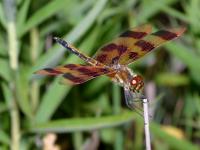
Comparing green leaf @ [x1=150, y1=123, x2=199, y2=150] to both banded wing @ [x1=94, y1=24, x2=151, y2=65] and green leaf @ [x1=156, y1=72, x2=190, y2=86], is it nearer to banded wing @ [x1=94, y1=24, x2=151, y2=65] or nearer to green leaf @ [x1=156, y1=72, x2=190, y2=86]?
green leaf @ [x1=156, y1=72, x2=190, y2=86]

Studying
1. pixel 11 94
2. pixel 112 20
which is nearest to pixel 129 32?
pixel 11 94

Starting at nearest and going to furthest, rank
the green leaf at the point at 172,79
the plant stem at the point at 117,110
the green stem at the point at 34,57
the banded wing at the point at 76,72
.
→ the banded wing at the point at 76,72
the green stem at the point at 34,57
the plant stem at the point at 117,110
the green leaf at the point at 172,79

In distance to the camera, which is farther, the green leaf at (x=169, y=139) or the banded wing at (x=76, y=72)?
the green leaf at (x=169, y=139)

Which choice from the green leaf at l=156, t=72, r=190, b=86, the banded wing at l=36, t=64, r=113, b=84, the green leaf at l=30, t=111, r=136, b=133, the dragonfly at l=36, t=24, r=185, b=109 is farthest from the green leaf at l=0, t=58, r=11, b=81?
the green leaf at l=156, t=72, r=190, b=86

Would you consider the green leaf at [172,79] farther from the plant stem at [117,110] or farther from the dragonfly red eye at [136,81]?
the dragonfly red eye at [136,81]

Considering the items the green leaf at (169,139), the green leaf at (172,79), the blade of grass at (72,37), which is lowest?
the green leaf at (169,139)

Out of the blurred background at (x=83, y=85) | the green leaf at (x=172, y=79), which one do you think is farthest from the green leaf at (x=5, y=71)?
the green leaf at (x=172, y=79)
